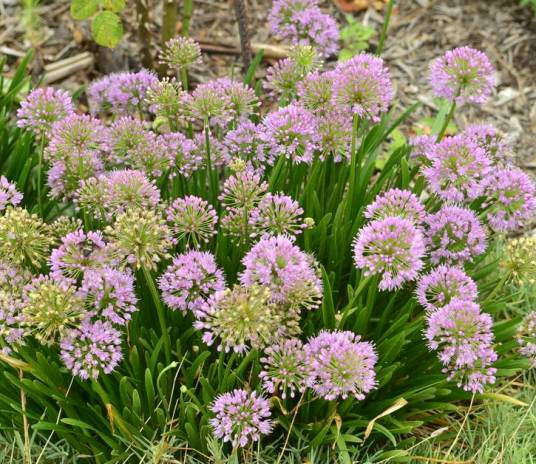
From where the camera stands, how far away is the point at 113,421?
8.38 feet

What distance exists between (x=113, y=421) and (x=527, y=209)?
68.8 inches

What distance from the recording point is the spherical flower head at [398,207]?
2449 mm

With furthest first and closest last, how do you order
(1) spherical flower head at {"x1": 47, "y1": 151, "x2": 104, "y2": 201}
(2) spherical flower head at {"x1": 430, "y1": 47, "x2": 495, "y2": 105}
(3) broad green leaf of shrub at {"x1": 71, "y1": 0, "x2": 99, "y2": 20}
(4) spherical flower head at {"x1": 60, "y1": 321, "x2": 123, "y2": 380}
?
(3) broad green leaf of shrub at {"x1": 71, "y1": 0, "x2": 99, "y2": 20} → (2) spherical flower head at {"x1": 430, "y1": 47, "x2": 495, "y2": 105} → (1) spherical flower head at {"x1": 47, "y1": 151, "x2": 104, "y2": 201} → (4) spherical flower head at {"x1": 60, "y1": 321, "x2": 123, "y2": 380}

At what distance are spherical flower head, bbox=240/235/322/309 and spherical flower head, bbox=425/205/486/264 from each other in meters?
0.76

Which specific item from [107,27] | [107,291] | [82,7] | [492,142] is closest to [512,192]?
[492,142]

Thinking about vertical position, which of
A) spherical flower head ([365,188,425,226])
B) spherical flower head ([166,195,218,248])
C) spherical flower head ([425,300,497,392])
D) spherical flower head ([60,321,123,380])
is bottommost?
spherical flower head ([60,321,123,380])

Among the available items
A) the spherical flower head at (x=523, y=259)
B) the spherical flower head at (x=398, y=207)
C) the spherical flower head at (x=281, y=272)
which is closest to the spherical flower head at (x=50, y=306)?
the spherical flower head at (x=281, y=272)

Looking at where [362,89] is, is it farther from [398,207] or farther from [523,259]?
[523,259]

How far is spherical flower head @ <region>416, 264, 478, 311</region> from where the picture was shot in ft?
8.41

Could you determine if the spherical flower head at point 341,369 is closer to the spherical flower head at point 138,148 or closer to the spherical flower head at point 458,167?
the spherical flower head at point 458,167

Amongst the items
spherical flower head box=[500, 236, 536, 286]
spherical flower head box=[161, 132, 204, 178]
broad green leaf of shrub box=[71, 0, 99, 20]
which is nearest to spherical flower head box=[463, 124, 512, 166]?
spherical flower head box=[500, 236, 536, 286]

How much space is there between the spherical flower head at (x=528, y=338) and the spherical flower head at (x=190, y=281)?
1.24 metres

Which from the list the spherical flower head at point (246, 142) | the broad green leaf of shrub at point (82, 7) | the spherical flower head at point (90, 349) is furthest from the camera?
the broad green leaf of shrub at point (82, 7)

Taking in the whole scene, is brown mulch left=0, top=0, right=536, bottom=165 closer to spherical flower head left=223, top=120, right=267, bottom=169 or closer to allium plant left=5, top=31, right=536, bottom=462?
allium plant left=5, top=31, right=536, bottom=462
